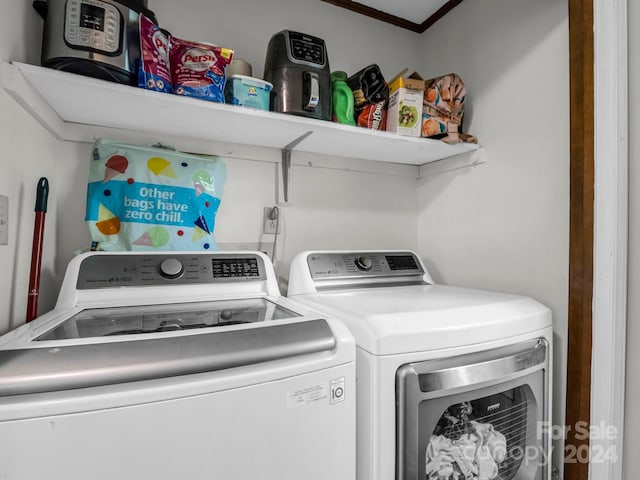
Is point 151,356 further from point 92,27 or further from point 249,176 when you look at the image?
point 249,176

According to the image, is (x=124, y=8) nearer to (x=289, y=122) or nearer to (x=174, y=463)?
(x=289, y=122)

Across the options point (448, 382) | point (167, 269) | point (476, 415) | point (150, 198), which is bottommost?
point (476, 415)

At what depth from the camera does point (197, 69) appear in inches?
42.3

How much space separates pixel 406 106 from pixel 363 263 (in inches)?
27.1

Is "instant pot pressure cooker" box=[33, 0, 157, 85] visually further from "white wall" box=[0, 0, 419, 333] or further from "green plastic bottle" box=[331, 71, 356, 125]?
"green plastic bottle" box=[331, 71, 356, 125]

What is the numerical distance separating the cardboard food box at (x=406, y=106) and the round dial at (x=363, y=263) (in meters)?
0.56

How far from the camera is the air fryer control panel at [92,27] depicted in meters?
0.88

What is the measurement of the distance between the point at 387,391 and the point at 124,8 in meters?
1.29

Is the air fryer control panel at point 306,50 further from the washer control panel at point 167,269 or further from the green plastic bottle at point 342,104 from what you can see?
the washer control panel at point 167,269

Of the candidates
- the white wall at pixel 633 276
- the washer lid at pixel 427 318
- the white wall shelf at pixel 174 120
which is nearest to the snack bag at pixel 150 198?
the white wall shelf at pixel 174 120

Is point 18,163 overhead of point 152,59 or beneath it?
beneath

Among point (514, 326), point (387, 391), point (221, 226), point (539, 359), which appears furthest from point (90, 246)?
point (539, 359)

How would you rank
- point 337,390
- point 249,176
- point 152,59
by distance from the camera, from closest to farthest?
point 337,390, point 152,59, point 249,176

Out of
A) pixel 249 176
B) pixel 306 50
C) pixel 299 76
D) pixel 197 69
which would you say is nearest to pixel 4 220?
pixel 197 69
